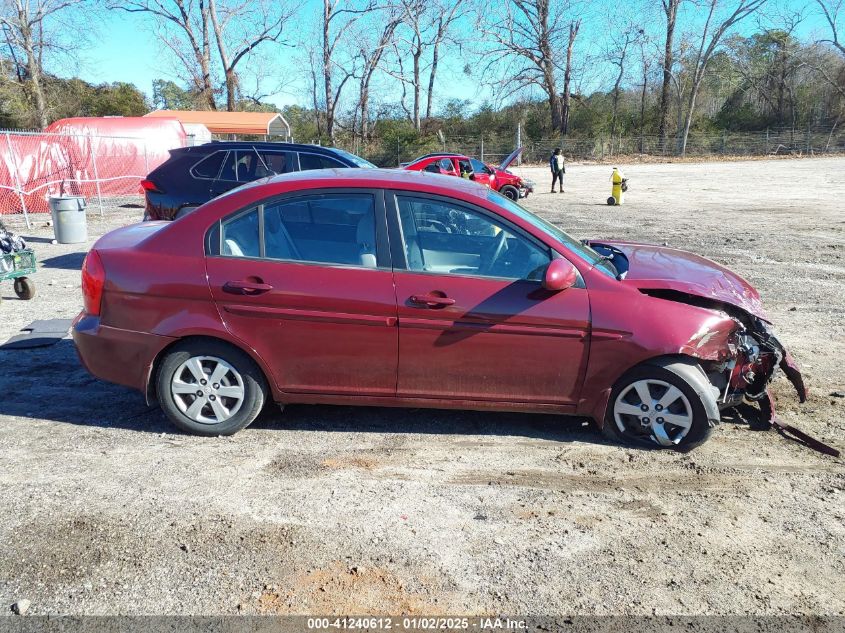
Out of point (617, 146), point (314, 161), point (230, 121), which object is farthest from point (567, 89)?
point (314, 161)

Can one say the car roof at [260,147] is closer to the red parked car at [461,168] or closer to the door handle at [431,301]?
the door handle at [431,301]

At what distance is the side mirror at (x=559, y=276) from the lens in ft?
12.9

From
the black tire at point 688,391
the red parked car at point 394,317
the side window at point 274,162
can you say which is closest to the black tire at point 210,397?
the red parked car at point 394,317

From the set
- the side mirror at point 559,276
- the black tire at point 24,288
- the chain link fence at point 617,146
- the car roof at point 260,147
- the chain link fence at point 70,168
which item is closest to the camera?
the side mirror at point 559,276

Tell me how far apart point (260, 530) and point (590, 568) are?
1610 mm

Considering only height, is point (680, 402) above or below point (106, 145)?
below

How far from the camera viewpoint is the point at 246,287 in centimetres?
414

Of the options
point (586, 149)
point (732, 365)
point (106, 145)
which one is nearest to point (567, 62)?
point (586, 149)

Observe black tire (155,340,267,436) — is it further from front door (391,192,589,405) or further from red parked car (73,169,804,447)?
front door (391,192,589,405)

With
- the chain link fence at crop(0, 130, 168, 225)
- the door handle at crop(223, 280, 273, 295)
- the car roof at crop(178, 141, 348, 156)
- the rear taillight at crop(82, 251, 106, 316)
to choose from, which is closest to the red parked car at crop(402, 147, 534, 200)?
the chain link fence at crop(0, 130, 168, 225)

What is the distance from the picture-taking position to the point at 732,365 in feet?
14.1

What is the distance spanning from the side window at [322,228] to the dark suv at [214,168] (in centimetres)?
530

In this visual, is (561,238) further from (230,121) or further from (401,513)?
(230,121)

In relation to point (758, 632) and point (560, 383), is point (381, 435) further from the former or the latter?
point (758, 632)
